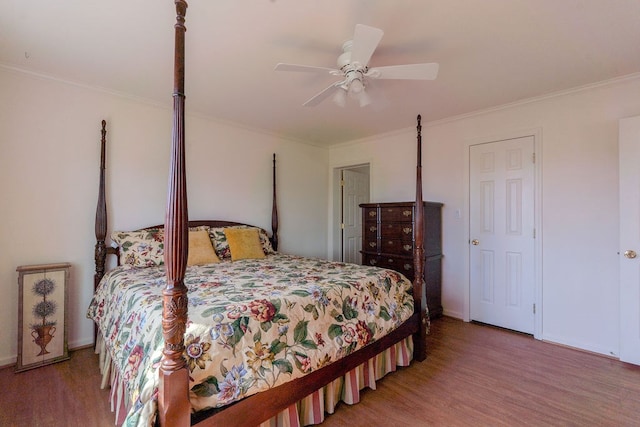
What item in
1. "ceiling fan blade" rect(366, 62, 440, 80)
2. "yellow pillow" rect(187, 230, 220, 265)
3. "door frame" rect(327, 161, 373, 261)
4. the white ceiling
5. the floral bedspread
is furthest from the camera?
"door frame" rect(327, 161, 373, 261)

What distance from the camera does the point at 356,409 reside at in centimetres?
186

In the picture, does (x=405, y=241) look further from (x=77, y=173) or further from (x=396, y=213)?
(x=77, y=173)

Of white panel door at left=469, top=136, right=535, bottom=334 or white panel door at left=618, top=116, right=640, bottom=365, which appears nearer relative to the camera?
white panel door at left=618, top=116, right=640, bottom=365

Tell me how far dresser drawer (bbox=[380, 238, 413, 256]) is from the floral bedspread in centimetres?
107

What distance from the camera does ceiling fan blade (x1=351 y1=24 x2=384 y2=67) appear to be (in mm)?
1481

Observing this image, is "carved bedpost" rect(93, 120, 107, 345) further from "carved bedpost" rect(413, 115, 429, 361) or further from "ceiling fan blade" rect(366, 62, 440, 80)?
"carved bedpost" rect(413, 115, 429, 361)

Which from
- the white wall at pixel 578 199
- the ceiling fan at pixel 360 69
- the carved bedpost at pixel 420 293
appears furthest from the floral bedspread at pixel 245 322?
the white wall at pixel 578 199

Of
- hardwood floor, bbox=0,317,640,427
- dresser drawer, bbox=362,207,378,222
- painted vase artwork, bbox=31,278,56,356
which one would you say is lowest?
hardwood floor, bbox=0,317,640,427

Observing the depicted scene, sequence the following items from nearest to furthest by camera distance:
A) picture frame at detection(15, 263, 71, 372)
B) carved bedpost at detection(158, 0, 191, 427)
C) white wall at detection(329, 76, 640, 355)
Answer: carved bedpost at detection(158, 0, 191, 427) → picture frame at detection(15, 263, 71, 372) → white wall at detection(329, 76, 640, 355)

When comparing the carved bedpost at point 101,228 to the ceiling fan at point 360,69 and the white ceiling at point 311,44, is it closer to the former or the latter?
the white ceiling at point 311,44

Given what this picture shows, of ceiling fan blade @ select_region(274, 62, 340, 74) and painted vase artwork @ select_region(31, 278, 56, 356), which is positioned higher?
ceiling fan blade @ select_region(274, 62, 340, 74)

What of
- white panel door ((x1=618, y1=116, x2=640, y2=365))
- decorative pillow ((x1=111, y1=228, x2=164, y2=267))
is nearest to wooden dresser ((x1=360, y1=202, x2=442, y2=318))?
Result: white panel door ((x1=618, y1=116, x2=640, y2=365))

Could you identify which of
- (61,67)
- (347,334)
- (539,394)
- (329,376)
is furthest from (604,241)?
(61,67)

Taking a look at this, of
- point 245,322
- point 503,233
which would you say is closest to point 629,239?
point 503,233
